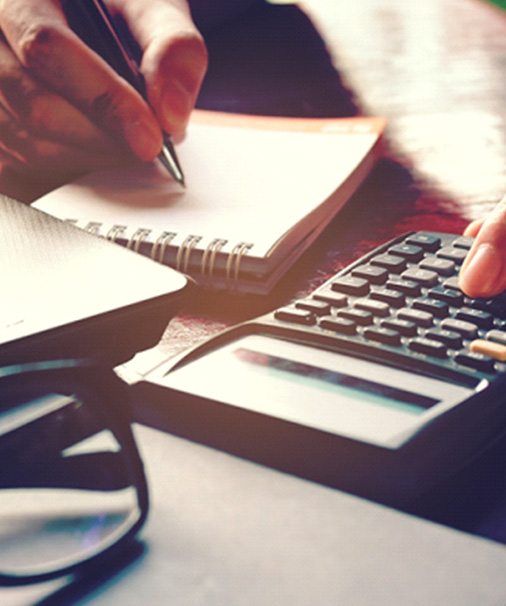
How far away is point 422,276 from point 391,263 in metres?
0.02

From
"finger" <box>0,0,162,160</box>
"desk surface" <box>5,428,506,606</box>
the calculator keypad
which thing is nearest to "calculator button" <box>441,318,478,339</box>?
the calculator keypad

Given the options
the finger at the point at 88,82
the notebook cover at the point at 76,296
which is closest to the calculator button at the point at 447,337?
the notebook cover at the point at 76,296

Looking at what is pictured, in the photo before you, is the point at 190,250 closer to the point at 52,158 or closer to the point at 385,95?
the point at 52,158

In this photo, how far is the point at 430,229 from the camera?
0.57m

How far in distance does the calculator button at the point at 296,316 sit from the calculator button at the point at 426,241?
0.10 m

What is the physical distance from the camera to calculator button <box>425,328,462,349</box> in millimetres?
372

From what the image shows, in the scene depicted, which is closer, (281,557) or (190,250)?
(281,557)

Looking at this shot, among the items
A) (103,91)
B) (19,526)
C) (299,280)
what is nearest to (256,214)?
(299,280)

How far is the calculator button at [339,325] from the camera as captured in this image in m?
0.39

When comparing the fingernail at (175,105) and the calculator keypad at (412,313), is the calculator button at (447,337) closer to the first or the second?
the calculator keypad at (412,313)

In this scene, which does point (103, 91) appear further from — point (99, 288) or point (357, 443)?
point (357, 443)

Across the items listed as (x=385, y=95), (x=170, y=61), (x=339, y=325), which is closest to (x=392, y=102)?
(x=385, y=95)

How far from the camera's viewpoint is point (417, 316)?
39cm

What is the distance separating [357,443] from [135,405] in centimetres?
9
